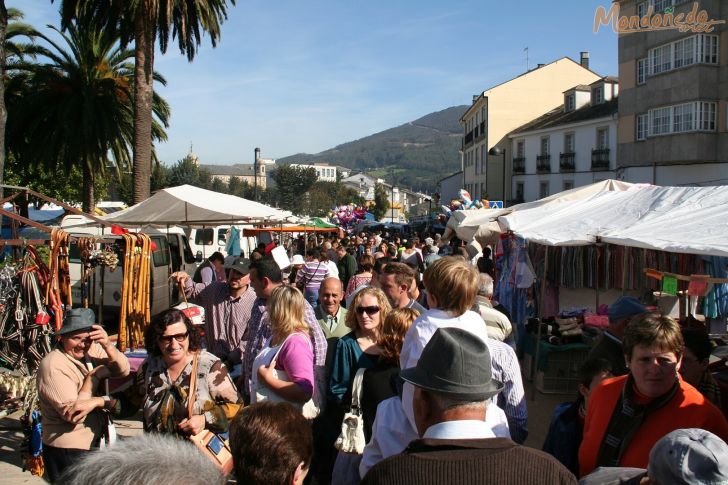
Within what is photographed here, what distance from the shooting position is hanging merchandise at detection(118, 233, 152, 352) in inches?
233

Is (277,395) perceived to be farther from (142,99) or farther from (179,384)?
(142,99)

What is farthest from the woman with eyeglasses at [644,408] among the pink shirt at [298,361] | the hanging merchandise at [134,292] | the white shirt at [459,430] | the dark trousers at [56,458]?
the hanging merchandise at [134,292]

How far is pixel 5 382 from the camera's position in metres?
5.48

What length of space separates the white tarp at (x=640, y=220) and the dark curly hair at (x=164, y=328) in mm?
3964

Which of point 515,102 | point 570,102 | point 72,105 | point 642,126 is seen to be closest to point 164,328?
point 72,105

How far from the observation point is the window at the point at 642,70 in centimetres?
2728

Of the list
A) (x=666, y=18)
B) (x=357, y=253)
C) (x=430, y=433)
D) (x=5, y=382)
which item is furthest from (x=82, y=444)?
(x=666, y=18)

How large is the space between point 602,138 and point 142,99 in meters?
25.7

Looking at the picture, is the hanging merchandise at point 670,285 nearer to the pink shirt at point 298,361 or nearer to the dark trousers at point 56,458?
the pink shirt at point 298,361

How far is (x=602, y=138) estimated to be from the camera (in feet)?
109

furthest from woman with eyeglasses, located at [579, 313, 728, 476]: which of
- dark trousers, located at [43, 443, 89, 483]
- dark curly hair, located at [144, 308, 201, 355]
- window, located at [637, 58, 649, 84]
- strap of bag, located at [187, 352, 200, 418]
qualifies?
window, located at [637, 58, 649, 84]

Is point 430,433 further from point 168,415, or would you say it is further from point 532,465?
point 168,415

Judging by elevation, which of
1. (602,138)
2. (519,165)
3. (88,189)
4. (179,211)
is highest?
(602,138)

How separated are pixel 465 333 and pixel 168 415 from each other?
2040 mm
